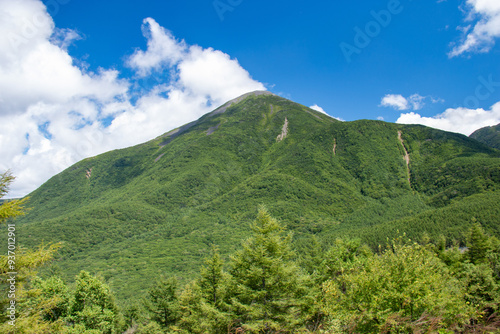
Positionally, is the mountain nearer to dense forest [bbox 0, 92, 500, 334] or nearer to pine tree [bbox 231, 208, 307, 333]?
dense forest [bbox 0, 92, 500, 334]

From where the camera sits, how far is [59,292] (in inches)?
899

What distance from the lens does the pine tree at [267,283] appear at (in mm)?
12070

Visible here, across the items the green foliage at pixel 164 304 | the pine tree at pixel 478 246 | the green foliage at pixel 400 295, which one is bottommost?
the pine tree at pixel 478 246

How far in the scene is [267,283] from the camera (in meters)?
12.3

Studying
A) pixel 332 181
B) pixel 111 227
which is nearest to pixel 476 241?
pixel 332 181

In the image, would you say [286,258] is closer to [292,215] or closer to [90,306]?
[90,306]

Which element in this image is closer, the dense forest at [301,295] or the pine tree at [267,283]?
the dense forest at [301,295]

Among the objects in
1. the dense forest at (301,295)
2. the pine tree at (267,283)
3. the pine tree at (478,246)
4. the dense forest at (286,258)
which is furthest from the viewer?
the pine tree at (478,246)

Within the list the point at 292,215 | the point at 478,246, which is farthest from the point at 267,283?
the point at 292,215

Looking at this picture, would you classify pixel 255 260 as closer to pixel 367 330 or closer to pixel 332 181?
pixel 367 330

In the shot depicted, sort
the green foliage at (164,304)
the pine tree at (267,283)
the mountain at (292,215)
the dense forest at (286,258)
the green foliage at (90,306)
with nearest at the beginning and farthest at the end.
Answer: the dense forest at (286,258)
the pine tree at (267,283)
the green foliage at (90,306)
the green foliage at (164,304)
the mountain at (292,215)

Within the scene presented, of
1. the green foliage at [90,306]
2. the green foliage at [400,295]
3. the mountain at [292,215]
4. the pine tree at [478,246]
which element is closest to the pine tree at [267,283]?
the green foliage at [400,295]

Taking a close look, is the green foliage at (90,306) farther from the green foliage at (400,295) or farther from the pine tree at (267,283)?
the green foliage at (400,295)

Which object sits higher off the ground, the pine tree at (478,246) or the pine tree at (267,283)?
the pine tree at (267,283)
